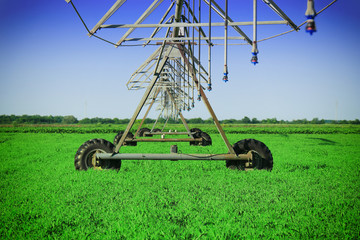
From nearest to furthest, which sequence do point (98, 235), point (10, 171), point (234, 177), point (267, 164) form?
point (98, 235) → point (234, 177) → point (267, 164) → point (10, 171)

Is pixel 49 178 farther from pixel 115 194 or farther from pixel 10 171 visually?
pixel 115 194

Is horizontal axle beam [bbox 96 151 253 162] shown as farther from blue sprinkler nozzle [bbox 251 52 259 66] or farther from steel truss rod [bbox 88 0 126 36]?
blue sprinkler nozzle [bbox 251 52 259 66]

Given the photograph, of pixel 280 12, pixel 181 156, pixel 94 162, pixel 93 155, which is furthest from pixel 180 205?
pixel 280 12

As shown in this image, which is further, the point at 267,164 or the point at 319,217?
the point at 267,164

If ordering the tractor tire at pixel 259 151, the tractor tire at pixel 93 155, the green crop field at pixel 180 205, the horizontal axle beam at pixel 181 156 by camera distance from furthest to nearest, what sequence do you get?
the tractor tire at pixel 93 155 → the tractor tire at pixel 259 151 → the horizontal axle beam at pixel 181 156 → the green crop field at pixel 180 205

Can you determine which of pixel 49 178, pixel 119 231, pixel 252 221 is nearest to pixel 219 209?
pixel 252 221

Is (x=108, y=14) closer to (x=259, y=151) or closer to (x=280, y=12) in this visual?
(x=280, y=12)

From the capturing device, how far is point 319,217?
3301 millimetres

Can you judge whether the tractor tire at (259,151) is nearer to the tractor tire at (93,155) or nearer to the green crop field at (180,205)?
the green crop field at (180,205)

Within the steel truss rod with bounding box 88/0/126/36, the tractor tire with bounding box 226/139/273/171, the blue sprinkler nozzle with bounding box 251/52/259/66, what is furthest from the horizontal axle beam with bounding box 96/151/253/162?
the blue sprinkler nozzle with bounding box 251/52/259/66

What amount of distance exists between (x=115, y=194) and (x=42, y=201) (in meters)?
1.10

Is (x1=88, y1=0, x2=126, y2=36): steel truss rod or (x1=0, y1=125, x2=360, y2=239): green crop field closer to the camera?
(x1=0, y1=125, x2=360, y2=239): green crop field

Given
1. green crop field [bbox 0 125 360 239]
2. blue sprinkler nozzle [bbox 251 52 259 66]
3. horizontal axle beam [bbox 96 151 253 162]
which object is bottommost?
green crop field [bbox 0 125 360 239]

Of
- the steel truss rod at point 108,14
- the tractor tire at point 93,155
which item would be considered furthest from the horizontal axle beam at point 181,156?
the steel truss rod at point 108,14
